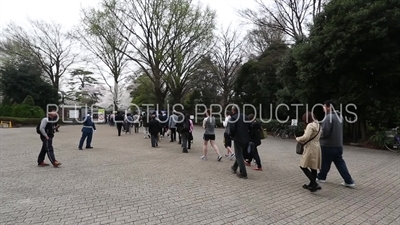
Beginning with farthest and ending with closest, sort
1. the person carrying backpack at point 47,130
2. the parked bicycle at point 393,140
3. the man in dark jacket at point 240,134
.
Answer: the parked bicycle at point 393,140 → the person carrying backpack at point 47,130 → the man in dark jacket at point 240,134

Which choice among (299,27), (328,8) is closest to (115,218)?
(328,8)

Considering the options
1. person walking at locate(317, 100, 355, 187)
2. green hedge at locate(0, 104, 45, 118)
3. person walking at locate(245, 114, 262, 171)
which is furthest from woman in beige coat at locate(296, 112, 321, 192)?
green hedge at locate(0, 104, 45, 118)

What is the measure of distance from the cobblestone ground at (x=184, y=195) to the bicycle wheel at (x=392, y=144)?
4.41 meters

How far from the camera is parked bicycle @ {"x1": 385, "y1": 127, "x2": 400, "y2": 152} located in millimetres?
11326

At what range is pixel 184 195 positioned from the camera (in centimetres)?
490

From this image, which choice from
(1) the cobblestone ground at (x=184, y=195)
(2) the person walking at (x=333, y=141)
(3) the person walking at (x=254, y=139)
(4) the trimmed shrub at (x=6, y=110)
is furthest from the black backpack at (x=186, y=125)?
(4) the trimmed shrub at (x=6, y=110)

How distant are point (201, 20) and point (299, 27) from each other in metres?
9.10

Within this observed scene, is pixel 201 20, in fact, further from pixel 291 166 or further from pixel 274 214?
pixel 274 214

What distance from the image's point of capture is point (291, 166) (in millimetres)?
7891

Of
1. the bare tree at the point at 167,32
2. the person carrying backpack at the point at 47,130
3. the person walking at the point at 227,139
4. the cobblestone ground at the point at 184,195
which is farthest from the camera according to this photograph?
the bare tree at the point at 167,32

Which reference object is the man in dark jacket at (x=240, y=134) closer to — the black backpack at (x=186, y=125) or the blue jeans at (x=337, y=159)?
the blue jeans at (x=337, y=159)

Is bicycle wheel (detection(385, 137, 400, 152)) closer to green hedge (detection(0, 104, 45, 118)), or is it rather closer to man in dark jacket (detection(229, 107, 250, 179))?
man in dark jacket (detection(229, 107, 250, 179))

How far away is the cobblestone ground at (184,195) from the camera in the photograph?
390cm

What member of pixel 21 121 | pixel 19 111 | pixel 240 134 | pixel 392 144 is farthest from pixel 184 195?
pixel 19 111
